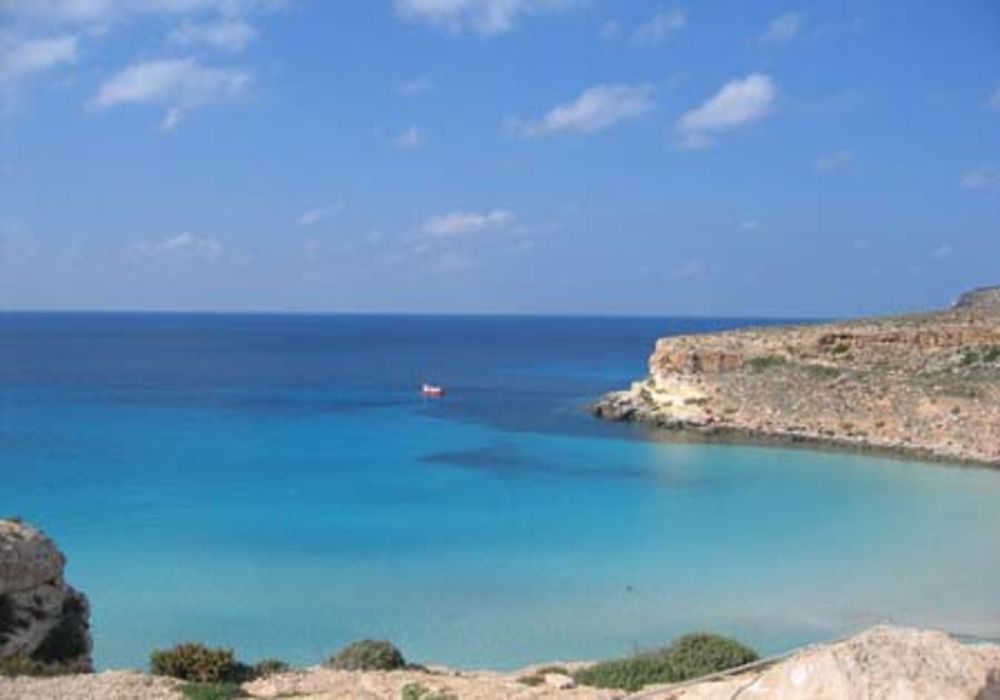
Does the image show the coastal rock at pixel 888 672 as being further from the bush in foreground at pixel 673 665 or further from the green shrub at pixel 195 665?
the green shrub at pixel 195 665

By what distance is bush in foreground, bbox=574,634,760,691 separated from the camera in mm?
13461

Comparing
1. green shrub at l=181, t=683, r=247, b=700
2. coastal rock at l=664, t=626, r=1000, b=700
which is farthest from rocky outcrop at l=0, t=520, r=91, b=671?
coastal rock at l=664, t=626, r=1000, b=700

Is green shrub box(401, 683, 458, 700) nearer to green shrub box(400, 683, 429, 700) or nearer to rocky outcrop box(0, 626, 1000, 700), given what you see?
green shrub box(400, 683, 429, 700)

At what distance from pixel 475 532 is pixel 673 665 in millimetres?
15752

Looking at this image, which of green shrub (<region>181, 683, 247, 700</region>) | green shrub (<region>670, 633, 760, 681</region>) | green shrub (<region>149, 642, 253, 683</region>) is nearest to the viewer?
green shrub (<region>181, 683, 247, 700</region>)

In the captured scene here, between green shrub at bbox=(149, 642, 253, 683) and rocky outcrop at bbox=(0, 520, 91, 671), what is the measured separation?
4.11 ft

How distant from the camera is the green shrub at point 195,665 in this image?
43.0 ft

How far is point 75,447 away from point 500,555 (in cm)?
2628

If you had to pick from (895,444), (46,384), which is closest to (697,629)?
(895,444)

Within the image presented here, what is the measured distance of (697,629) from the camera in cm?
2039

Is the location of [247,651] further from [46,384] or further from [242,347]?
[242,347]

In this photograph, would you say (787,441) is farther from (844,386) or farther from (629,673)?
(629,673)

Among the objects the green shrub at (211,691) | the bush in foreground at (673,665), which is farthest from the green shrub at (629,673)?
the green shrub at (211,691)

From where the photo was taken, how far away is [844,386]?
53688 millimetres
